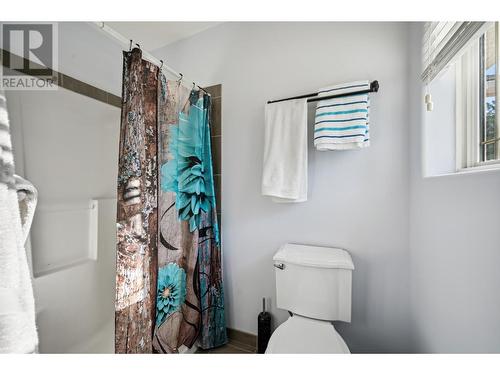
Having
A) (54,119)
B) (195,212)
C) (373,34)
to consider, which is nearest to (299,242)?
(195,212)

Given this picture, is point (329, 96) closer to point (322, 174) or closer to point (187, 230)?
point (322, 174)

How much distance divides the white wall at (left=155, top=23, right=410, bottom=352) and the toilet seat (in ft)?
1.04

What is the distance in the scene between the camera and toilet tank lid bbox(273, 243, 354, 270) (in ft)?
3.27

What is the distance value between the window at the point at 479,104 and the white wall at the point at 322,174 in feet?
0.83

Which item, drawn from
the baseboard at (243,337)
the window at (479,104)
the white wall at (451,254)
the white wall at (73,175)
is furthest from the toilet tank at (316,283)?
the white wall at (73,175)

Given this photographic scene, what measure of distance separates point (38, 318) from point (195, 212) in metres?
0.91

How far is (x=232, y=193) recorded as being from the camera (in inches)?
57.7

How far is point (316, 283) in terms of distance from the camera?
103 cm

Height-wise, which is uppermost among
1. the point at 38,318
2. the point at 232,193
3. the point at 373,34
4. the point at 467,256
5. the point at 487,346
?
the point at 373,34

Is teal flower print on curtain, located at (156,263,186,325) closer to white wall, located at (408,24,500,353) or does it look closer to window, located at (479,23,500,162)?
white wall, located at (408,24,500,353)

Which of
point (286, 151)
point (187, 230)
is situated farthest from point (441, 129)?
point (187, 230)
